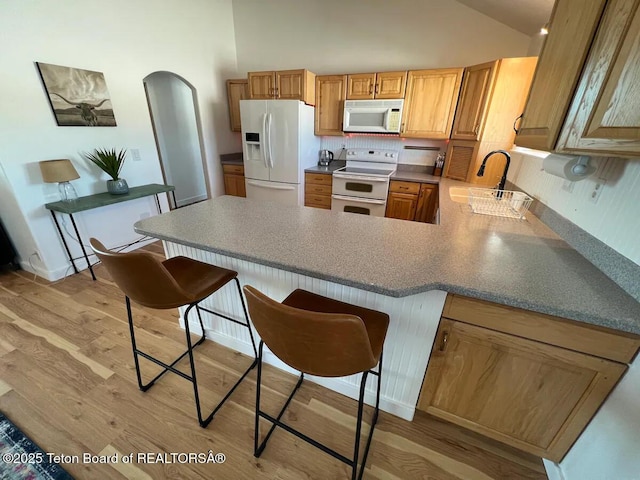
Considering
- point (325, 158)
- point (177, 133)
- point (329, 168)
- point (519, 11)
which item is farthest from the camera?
point (177, 133)

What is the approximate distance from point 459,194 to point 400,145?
5.30ft

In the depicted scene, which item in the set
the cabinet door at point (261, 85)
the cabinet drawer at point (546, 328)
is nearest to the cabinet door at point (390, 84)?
the cabinet door at point (261, 85)

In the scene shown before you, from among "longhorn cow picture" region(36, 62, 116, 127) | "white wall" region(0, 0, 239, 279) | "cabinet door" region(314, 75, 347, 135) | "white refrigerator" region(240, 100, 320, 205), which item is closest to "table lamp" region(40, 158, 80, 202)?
"white wall" region(0, 0, 239, 279)

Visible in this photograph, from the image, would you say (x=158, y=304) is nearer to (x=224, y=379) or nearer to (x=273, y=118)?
(x=224, y=379)

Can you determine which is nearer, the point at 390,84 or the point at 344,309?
the point at 344,309

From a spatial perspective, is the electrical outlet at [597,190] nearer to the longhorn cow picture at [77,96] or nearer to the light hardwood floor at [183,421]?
the light hardwood floor at [183,421]

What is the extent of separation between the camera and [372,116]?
330 centimetres

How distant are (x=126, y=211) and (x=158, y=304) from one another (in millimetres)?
2517

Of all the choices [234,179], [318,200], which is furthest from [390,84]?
[234,179]

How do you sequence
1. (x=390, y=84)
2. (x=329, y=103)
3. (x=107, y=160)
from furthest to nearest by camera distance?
(x=329, y=103), (x=390, y=84), (x=107, y=160)

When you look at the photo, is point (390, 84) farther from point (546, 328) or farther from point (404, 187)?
point (546, 328)

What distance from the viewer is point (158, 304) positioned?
1121mm

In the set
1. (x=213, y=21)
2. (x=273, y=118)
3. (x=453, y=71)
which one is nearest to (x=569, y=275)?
(x=453, y=71)

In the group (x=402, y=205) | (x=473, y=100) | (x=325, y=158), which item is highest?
(x=473, y=100)
